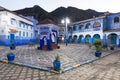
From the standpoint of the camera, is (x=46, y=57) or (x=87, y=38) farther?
(x=87, y=38)

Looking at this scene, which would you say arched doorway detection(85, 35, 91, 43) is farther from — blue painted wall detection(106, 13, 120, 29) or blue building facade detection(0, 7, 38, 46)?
blue building facade detection(0, 7, 38, 46)

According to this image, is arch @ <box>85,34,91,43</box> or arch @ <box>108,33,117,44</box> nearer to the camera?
arch @ <box>108,33,117,44</box>

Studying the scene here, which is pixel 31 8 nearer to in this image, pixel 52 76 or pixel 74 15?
pixel 74 15

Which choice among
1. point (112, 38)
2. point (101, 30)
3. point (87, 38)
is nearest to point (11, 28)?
point (101, 30)

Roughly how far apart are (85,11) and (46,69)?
73348 millimetres

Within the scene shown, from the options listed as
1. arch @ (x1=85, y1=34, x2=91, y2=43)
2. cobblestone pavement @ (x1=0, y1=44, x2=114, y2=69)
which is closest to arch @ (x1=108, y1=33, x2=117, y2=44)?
arch @ (x1=85, y1=34, x2=91, y2=43)

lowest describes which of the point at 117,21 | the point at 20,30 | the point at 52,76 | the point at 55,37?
the point at 52,76

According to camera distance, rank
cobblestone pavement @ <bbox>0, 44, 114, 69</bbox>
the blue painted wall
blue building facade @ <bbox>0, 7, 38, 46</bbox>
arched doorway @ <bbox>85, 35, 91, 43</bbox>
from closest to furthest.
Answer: cobblestone pavement @ <bbox>0, 44, 114, 69</bbox> < blue building facade @ <bbox>0, 7, 38, 46</bbox> < the blue painted wall < arched doorway @ <bbox>85, 35, 91, 43</bbox>


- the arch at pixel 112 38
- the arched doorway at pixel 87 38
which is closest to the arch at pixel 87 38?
the arched doorway at pixel 87 38

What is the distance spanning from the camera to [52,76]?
656 cm

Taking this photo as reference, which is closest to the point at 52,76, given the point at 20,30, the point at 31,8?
the point at 20,30

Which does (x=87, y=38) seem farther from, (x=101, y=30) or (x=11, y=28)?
(x=11, y=28)

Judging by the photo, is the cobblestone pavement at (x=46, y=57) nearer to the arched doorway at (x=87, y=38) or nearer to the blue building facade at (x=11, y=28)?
the blue building facade at (x=11, y=28)

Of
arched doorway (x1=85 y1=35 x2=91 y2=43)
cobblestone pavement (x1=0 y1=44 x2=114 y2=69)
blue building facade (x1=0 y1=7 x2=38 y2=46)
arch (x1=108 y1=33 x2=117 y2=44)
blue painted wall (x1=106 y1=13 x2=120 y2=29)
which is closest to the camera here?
cobblestone pavement (x1=0 y1=44 x2=114 y2=69)
